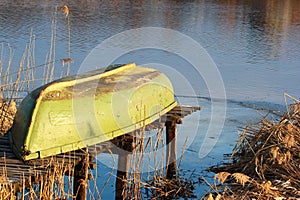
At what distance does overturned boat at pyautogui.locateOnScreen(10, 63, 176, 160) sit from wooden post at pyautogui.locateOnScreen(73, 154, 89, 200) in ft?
0.76

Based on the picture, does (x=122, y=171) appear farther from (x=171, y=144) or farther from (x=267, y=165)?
(x=267, y=165)

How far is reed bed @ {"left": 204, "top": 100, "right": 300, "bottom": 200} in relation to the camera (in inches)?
192

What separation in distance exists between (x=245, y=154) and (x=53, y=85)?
228 cm

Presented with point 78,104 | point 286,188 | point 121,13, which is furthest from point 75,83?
point 121,13

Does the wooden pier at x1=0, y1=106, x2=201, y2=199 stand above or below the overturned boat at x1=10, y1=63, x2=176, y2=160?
below

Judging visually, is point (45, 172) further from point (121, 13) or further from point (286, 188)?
point (121, 13)

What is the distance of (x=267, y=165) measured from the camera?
578 centimetres

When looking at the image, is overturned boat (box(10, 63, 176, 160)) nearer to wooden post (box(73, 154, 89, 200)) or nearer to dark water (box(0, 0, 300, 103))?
wooden post (box(73, 154, 89, 200))

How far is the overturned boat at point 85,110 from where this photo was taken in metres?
5.04

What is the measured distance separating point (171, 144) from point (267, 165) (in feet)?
3.91

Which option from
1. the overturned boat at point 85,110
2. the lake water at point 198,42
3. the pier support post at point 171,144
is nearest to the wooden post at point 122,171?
the overturned boat at point 85,110

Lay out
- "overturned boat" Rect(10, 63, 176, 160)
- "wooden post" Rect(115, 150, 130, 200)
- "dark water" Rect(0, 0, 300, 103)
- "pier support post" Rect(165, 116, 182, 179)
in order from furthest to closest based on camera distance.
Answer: "dark water" Rect(0, 0, 300, 103) < "pier support post" Rect(165, 116, 182, 179) < "wooden post" Rect(115, 150, 130, 200) < "overturned boat" Rect(10, 63, 176, 160)

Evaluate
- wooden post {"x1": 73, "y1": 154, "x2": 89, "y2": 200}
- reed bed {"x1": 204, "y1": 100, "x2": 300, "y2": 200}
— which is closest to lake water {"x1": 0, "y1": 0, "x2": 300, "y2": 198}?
reed bed {"x1": 204, "y1": 100, "x2": 300, "y2": 200}

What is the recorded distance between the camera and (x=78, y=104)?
5.35 m
